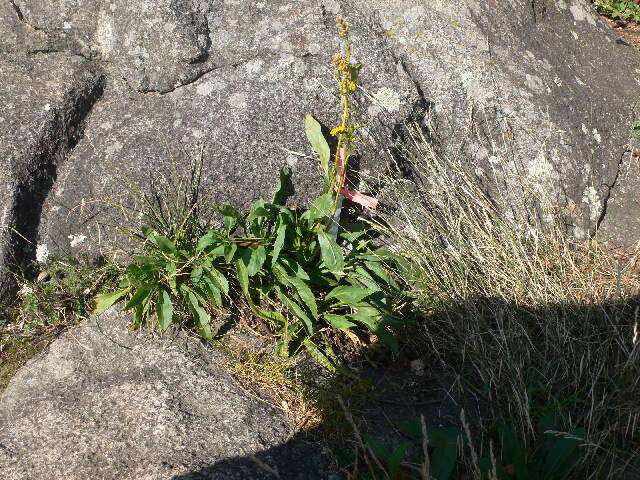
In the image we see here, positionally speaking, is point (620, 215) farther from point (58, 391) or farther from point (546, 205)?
point (58, 391)

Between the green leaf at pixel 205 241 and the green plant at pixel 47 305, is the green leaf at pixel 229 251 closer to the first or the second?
the green leaf at pixel 205 241

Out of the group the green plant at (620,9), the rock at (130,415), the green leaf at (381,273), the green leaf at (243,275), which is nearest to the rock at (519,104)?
the green leaf at (381,273)

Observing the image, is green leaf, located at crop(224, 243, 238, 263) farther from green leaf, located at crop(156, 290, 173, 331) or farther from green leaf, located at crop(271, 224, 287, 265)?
green leaf, located at crop(156, 290, 173, 331)

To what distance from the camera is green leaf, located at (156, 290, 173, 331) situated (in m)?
3.17

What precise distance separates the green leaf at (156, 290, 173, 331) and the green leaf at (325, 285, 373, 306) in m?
0.80

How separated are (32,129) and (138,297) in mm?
1250

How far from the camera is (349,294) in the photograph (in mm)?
3291

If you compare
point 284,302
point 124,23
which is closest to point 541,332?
point 284,302

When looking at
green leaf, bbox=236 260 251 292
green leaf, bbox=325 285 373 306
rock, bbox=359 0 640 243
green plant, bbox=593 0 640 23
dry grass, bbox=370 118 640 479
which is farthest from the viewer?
green plant, bbox=593 0 640 23

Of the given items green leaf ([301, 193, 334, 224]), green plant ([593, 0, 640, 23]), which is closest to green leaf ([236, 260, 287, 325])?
green leaf ([301, 193, 334, 224])

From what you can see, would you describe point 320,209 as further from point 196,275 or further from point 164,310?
point 164,310

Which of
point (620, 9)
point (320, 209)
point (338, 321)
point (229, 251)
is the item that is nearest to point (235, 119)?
point (320, 209)

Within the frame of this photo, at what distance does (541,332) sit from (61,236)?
270cm

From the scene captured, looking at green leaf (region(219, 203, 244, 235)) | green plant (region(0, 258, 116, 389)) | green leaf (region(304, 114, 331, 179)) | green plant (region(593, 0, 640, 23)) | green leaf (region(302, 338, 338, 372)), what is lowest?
green plant (region(0, 258, 116, 389))
